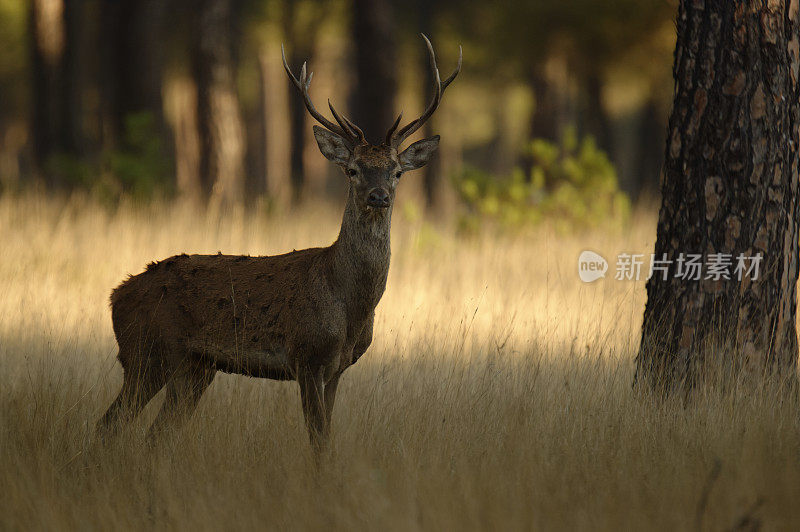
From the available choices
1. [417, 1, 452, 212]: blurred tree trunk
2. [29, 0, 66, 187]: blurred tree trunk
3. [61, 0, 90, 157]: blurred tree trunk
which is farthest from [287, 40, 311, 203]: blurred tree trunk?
[29, 0, 66, 187]: blurred tree trunk

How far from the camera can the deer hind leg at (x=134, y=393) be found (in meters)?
5.27

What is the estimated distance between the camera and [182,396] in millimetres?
5535

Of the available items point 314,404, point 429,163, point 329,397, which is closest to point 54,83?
point 429,163

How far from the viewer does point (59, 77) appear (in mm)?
18125

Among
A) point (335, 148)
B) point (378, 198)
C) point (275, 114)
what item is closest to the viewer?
point (378, 198)

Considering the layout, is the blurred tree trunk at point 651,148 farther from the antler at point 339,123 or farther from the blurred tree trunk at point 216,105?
the antler at point 339,123

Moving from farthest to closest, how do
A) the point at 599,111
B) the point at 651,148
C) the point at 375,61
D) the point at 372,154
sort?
the point at 651,148, the point at 599,111, the point at 375,61, the point at 372,154

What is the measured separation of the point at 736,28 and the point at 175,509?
4.15 metres

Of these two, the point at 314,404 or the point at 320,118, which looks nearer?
the point at 314,404

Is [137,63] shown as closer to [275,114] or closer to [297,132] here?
[297,132]

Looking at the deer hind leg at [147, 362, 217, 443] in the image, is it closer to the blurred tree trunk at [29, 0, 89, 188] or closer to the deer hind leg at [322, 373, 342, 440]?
the deer hind leg at [322, 373, 342, 440]

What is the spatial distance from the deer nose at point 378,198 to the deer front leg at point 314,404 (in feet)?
2.87

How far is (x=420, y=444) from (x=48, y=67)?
1501cm

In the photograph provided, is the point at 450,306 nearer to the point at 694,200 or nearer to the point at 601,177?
the point at 694,200
